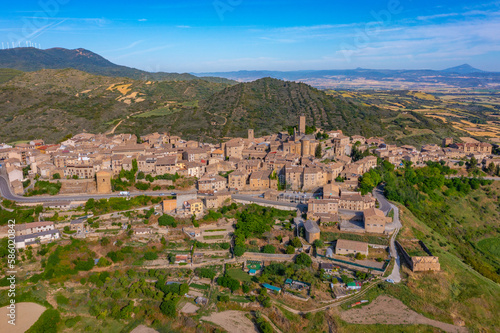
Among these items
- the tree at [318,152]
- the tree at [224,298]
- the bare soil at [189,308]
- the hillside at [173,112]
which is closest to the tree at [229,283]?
the tree at [224,298]

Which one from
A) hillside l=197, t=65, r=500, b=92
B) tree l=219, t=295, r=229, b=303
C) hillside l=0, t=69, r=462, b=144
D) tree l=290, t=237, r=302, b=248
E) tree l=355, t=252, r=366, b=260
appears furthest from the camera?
hillside l=197, t=65, r=500, b=92

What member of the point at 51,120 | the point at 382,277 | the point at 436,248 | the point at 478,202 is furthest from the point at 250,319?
the point at 51,120

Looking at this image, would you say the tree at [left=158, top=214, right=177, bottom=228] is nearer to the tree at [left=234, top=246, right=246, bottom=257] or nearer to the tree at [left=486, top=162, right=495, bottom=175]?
the tree at [left=234, top=246, right=246, bottom=257]

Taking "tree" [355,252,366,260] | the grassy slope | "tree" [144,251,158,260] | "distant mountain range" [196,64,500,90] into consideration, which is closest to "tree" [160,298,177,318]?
"tree" [144,251,158,260]

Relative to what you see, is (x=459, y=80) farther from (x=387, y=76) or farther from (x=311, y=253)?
(x=311, y=253)

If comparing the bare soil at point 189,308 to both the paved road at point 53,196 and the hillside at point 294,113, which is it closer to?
the paved road at point 53,196

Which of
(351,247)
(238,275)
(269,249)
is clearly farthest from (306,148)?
(238,275)
